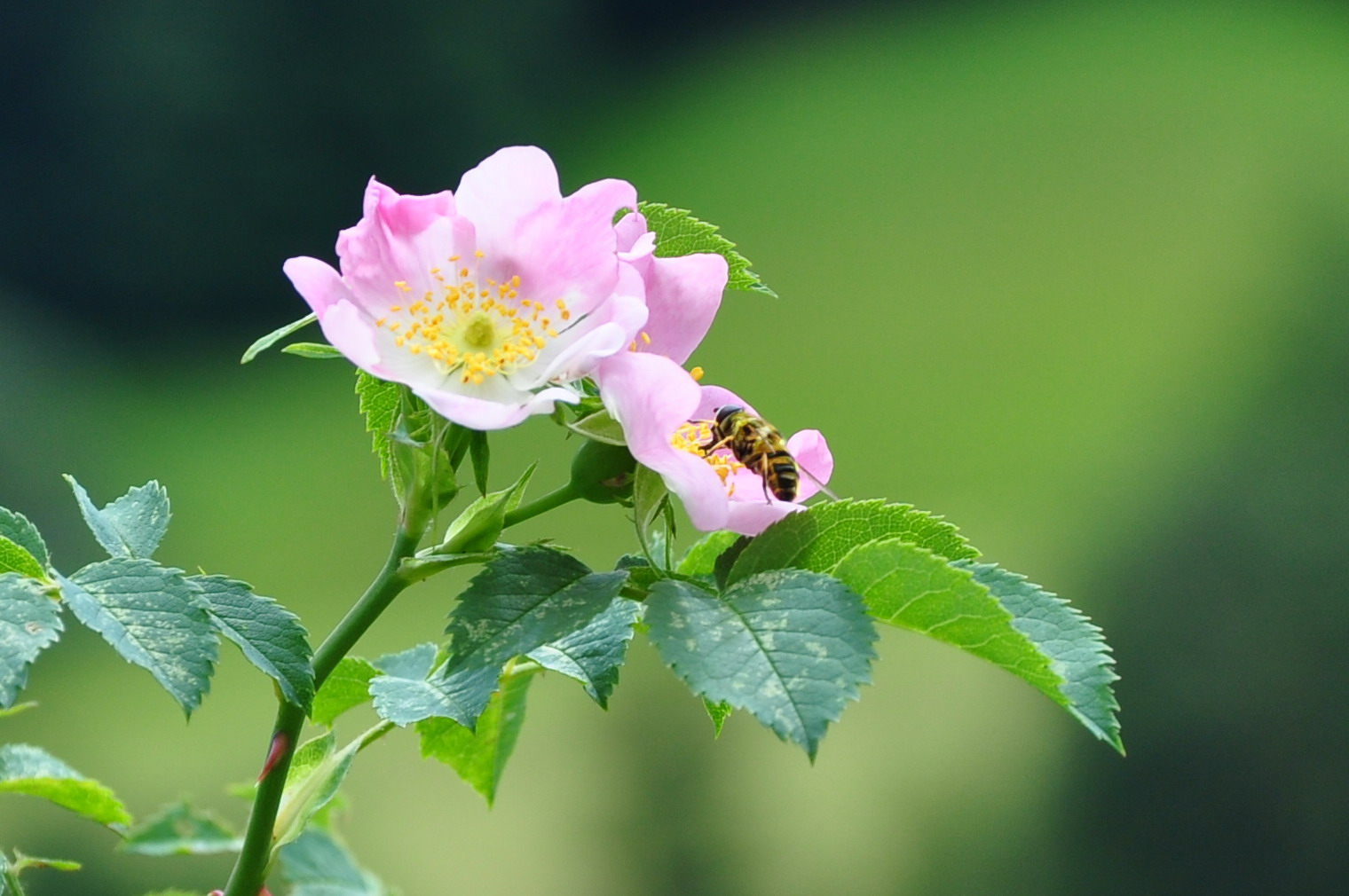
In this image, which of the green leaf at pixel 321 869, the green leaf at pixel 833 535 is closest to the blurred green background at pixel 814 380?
the green leaf at pixel 321 869

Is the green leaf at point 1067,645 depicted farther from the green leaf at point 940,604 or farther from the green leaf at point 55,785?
the green leaf at point 55,785

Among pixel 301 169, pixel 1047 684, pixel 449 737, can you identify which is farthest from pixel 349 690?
pixel 301 169

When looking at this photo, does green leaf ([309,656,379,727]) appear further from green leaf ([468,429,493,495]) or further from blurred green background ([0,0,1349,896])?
blurred green background ([0,0,1349,896])

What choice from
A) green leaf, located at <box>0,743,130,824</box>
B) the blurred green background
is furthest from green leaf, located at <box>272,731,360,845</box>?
the blurred green background

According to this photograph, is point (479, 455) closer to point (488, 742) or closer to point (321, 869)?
point (488, 742)

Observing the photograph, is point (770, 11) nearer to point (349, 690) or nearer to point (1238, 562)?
point (1238, 562)

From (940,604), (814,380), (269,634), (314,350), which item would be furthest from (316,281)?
(814,380)
